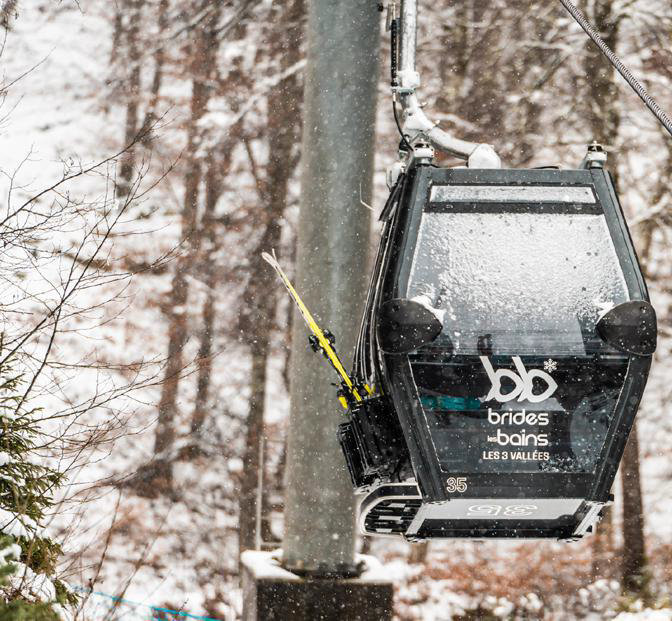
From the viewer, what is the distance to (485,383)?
5.13m

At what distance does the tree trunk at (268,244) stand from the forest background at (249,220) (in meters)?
0.04

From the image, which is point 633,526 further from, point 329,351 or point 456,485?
point 456,485

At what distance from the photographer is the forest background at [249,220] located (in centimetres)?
1712

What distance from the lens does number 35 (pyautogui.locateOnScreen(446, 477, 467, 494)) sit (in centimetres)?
506

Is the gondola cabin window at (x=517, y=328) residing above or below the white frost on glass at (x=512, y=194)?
below

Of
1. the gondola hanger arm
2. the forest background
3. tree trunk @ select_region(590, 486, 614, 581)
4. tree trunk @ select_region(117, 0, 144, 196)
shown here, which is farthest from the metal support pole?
tree trunk @ select_region(117, 0, 144, 196)

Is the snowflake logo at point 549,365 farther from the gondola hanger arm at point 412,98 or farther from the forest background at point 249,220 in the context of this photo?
the forest background at point 249,220

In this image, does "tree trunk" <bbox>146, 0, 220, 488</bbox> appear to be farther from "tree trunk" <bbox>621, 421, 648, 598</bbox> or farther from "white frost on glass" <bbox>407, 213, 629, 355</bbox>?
"white frost on glass" <bbox>407, 213, 629, 355</bbox>

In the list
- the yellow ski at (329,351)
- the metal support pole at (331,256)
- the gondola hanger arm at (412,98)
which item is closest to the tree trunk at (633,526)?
the metal support pole at (331,256)

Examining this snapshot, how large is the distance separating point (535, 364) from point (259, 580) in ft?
9.70

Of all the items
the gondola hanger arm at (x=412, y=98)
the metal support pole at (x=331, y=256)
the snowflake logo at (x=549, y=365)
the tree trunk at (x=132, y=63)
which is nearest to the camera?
the snowflake logo at (x=549, y=365)

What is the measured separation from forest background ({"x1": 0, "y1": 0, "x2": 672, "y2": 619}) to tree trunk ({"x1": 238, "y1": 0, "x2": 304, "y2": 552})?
4 centimetres

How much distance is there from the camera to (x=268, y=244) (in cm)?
1825

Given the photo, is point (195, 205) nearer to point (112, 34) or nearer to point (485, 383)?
point (112, 34)
